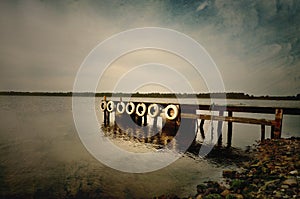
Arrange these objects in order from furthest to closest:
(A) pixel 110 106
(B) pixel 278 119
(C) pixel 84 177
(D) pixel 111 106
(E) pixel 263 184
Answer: (A) pixel 110 106, (D) pixel 111 106, (B) pixel 278 119, (C) pixel 84 177, (E) pixel 263 184

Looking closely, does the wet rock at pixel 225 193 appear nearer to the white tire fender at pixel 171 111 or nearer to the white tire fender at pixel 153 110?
the white tire fender at pixel 171 111

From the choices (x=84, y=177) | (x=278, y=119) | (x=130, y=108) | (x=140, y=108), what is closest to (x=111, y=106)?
(x=130, y=108)

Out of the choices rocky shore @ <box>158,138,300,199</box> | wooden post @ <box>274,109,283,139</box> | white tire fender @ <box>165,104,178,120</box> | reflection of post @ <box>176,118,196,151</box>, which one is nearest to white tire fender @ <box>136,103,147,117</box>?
white tire fender @ <box>165,104,178,120</box>

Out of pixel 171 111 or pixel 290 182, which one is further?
pixel 171 111

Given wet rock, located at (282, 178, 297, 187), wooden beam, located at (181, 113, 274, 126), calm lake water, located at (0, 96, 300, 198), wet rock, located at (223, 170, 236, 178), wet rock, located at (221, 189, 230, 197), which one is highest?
wooden beam, located at (181, 113, 274, 126)

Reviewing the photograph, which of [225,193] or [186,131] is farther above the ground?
[186,131]

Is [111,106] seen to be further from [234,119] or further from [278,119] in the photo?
[278,119]

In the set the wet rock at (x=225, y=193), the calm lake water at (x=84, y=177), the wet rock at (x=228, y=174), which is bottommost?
the calm lake water at (x=84, y=177)

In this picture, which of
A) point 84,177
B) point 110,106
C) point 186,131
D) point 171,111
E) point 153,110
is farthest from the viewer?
point 110,106

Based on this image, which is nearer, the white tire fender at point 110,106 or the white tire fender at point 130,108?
the white tire fender at point 130,108

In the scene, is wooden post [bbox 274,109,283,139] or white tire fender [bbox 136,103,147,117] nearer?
wooden post [bbox 274,109,283,139]

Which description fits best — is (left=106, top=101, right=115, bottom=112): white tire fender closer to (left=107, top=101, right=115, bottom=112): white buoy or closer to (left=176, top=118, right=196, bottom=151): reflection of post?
(left=107, top=101, right=115, bottom=112): white buoy

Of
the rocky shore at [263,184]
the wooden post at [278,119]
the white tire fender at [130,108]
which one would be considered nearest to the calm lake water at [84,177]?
the rocky shore at [263,184]

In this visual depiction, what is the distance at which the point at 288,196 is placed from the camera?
4352mm
